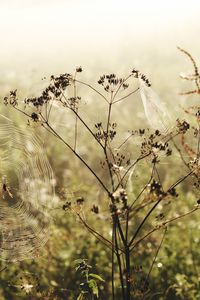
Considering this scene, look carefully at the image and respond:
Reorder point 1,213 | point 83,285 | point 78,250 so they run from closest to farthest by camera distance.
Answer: point 83,285 < point 1,213 < point 78,250

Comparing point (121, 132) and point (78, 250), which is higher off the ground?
point (121, 132)

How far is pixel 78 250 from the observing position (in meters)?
5.67

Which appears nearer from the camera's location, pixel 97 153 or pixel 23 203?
pixel 23 203

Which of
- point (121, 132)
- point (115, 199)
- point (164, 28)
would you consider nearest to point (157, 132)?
point (115, 199)

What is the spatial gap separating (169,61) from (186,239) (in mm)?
10950

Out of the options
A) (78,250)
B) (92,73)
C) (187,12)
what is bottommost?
(78,250)

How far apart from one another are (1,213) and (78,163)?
392 cm

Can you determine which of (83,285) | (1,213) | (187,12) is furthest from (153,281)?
(187,12)

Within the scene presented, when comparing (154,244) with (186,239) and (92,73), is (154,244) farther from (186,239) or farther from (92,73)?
(92,73)

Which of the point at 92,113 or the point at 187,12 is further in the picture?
the point at 187,12

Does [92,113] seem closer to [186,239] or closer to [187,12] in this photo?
[186,239]

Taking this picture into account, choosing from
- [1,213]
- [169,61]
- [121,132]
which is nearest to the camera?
[1,213]

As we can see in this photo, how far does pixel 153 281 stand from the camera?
5.29 m

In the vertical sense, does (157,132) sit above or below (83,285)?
above
